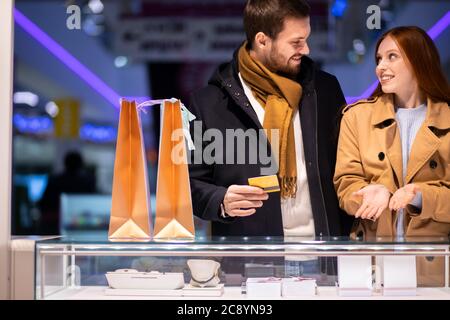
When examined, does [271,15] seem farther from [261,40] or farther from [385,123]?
[385,123]

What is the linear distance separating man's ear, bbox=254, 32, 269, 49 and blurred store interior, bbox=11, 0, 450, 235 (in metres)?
0.25

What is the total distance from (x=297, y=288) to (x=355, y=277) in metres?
0.21

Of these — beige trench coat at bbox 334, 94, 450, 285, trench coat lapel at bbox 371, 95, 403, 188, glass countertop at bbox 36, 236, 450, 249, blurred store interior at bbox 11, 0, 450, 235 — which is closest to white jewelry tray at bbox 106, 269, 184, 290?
glass countertop at bbox 36, 236, 450, 249

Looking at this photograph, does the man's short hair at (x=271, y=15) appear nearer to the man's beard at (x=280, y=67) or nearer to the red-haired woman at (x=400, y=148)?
the man's beard at (x=280, y=67)

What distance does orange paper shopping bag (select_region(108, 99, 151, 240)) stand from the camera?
8.63ft

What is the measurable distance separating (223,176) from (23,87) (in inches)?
56.1

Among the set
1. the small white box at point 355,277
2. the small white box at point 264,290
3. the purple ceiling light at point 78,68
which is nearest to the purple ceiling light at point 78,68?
the purple ceiling light at point 78,68

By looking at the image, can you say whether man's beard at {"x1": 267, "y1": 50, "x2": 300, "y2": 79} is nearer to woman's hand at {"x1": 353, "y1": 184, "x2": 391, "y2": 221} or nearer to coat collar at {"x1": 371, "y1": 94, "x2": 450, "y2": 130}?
coat collar at {"x1": 371, "y1": 94, "x2": 450, "y2": 130}

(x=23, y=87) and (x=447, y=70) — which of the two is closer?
(x=447, y=70)

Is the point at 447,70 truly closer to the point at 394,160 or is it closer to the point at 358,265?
the point at 394,160

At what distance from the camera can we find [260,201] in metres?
3.16
